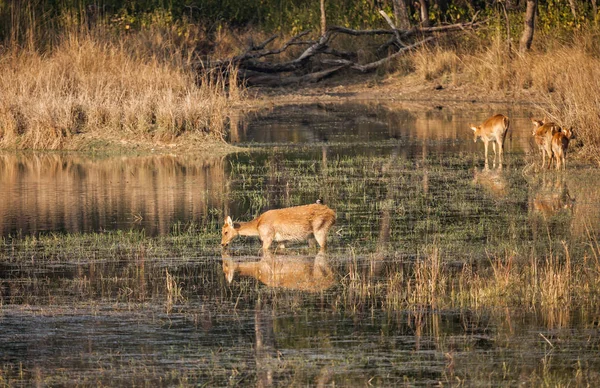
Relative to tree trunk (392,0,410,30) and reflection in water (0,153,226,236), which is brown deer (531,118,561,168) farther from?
tree trunk (392,0,410,30)

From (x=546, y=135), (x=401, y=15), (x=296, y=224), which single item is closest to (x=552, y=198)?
(x=546, y=135)

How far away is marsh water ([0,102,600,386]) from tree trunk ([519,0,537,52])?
1522 centimetres

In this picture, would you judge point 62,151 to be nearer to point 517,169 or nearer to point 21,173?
point 21,173

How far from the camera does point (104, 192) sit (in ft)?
62.4

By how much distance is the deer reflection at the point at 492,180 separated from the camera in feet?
59.4

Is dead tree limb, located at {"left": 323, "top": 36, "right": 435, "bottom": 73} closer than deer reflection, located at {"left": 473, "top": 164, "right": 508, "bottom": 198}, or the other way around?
deer reflection, located at {"left": 473, "top": 164, "right": 508, "bottom": 198}

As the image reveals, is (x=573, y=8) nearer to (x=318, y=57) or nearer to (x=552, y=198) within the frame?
(x=318, y=57)

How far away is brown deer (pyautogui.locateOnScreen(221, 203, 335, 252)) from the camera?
13.1m

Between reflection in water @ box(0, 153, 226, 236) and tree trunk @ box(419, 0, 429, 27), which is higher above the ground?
tree trunk @ box(419, 0, 429, 27)

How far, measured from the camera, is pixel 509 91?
36.3 metres

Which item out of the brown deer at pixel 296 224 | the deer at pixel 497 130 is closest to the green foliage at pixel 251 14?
the deer at pixel 497 130

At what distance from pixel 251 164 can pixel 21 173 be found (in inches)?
166

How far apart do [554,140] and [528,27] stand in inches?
734

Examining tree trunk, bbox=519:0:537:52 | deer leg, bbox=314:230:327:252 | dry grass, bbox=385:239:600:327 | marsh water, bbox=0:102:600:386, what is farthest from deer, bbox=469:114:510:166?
tree trunk, bbox=519:0:537:52
